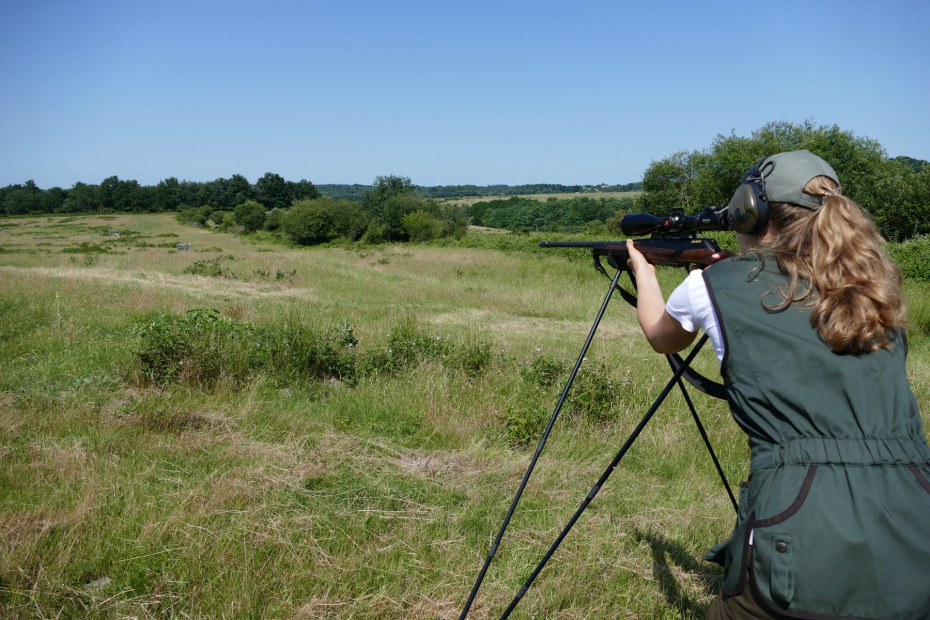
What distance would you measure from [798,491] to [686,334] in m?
0.55

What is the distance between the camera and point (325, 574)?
297 cm

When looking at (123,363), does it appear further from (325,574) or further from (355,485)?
(325,574)

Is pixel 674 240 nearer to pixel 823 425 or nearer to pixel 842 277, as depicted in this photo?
pixel 842 277

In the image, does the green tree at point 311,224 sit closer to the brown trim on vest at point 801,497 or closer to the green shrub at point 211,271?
the green shrub at point 211,271

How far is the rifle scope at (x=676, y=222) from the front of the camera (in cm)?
232

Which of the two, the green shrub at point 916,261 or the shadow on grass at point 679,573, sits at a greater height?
the green shrub at point 916,261

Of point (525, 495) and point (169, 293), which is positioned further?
point (169, 293)

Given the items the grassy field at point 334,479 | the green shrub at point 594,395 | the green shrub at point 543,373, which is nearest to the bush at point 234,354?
the grassy field at point 334,479

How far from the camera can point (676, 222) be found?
245 cm

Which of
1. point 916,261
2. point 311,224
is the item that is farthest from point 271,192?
point 916,261

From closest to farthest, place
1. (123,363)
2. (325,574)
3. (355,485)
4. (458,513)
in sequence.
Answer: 1. (325,574)
2. (458,513)
3. (355,485)
4. (123,363)

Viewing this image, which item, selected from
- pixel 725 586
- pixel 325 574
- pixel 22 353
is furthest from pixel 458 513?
pixel 22 353

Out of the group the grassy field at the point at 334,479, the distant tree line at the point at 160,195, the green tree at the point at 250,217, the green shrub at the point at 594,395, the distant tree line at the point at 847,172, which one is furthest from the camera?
the distant tree line at the point at 160,195

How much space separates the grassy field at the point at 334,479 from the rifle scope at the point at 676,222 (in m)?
1.86
